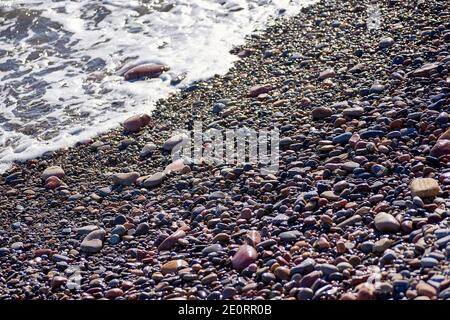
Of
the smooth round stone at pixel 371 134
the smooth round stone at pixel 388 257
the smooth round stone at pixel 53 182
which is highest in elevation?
the smooth round stone at pixel 371 134

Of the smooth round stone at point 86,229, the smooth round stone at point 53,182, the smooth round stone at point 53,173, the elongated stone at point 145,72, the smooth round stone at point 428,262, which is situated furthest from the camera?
the elongated stone at point 145,72

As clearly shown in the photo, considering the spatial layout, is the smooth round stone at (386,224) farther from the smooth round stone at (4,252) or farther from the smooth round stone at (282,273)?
the smooth round stone at (4,252)

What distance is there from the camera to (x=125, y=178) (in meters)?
5.44

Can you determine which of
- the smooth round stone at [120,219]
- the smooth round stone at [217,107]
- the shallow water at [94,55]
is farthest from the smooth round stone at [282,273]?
the shallow water at [94,55]

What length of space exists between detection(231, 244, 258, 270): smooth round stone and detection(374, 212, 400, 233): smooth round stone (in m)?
0.79

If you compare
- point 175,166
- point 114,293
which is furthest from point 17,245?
point 175,166

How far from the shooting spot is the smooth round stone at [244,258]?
4.11 m

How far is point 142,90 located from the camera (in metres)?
6.91

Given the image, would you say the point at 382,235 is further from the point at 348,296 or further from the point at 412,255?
the point at 348,296

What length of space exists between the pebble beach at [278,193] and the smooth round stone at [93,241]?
0.01 m

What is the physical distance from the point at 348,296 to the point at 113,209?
224 cm

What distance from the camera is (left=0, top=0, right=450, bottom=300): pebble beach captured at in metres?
3.92
